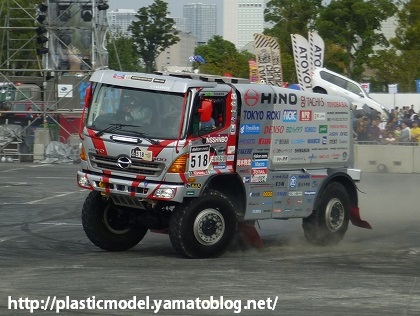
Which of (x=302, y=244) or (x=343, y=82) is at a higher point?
(x=343, y=82)

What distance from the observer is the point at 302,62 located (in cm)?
3684

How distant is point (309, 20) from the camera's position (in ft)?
178

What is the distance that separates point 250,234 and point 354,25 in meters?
39.6

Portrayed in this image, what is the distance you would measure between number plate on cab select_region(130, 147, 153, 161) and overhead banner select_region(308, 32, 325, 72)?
2532cm

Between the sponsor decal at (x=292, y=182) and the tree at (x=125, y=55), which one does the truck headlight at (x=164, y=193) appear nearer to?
the sponsor decal at (x=292, y=182)

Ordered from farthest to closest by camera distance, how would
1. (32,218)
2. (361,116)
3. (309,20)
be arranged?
A: (309,20) → (361,116) → (32,218)

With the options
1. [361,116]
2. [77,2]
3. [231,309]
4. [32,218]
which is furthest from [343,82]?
[231,309]

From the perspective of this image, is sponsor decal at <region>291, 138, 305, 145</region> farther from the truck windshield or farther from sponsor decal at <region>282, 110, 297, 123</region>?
the truck windshield

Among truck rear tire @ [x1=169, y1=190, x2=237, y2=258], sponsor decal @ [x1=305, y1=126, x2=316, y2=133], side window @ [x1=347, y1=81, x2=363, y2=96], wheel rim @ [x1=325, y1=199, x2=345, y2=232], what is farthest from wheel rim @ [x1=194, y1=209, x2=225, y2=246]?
side window @ [x1=347, y1=81, x2=363, y2=96]

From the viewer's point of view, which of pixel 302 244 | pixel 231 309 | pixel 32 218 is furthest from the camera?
pixel 32 218

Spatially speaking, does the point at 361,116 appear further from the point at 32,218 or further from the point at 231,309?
the point at 231,309

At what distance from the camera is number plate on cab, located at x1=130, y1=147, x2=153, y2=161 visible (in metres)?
12.7

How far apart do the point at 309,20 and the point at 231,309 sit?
151 feet

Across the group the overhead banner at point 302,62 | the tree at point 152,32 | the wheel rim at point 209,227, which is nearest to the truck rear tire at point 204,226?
the wheel rim at point 209,227
